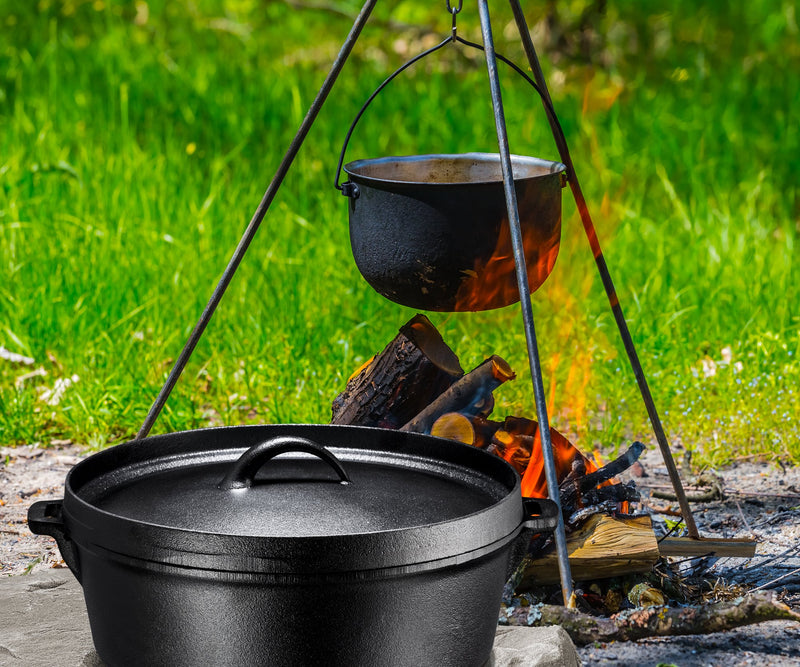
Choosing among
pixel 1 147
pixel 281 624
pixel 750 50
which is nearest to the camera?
pixel 281 624

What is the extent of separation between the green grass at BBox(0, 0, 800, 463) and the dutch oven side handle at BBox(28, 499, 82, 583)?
5.31ft

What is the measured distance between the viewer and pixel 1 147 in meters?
5.22

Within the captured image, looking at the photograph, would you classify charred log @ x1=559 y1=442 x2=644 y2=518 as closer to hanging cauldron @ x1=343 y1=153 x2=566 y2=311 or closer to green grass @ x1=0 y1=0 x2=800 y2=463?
hanging cauldron @ x1=343 y1=153 x2=566 y2=311

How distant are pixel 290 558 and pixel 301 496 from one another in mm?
280

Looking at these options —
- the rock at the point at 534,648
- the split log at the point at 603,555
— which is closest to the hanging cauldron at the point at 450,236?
the split log at the point at 603,555

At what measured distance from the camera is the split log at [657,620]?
2164 mm

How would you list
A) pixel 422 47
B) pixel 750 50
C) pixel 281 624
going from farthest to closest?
1. pixel 422 47
2. pixel 750 50
3. pixel 281 624

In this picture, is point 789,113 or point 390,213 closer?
point 390,213

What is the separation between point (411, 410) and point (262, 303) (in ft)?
4.80

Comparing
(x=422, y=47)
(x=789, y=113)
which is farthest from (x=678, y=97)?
(x=422, y=47)

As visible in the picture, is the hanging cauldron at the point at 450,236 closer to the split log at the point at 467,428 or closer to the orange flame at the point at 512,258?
the orange flame at the point at 512,258

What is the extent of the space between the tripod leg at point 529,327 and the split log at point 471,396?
0.57 metres

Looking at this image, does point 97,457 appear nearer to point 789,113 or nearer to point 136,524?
point 136,524

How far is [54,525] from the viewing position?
183cm
